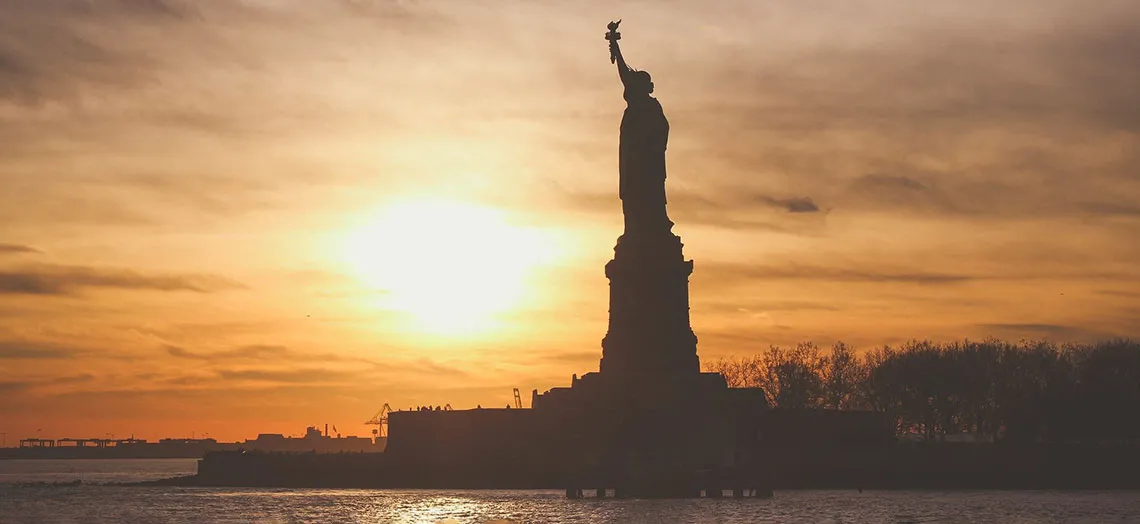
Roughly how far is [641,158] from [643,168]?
1.65 ft

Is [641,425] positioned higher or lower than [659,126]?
lower

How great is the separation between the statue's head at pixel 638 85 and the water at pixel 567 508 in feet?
64.4

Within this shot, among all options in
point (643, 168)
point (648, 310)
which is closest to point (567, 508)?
point (648, 310)

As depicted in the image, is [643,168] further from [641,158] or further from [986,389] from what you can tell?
[986,389]

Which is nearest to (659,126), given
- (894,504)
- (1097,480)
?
(894,504)

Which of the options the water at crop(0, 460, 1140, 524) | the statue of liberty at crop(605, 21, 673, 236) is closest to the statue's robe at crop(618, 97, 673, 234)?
the statue of liberty at crop(605, 21, 673, 236)

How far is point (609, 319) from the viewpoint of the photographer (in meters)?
80.6

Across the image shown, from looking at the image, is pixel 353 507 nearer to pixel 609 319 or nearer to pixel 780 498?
pixel 609 319

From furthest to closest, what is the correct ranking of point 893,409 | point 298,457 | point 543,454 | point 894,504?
point 893,409
point 298,457
point 543,454
point 894,504

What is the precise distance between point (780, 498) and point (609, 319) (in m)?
11.9

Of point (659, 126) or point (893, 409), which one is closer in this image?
point (659, 126)

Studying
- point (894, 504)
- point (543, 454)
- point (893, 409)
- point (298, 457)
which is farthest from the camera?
point (893, 409)

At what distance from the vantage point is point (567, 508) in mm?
71062

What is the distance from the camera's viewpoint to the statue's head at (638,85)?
80812 millimetres
